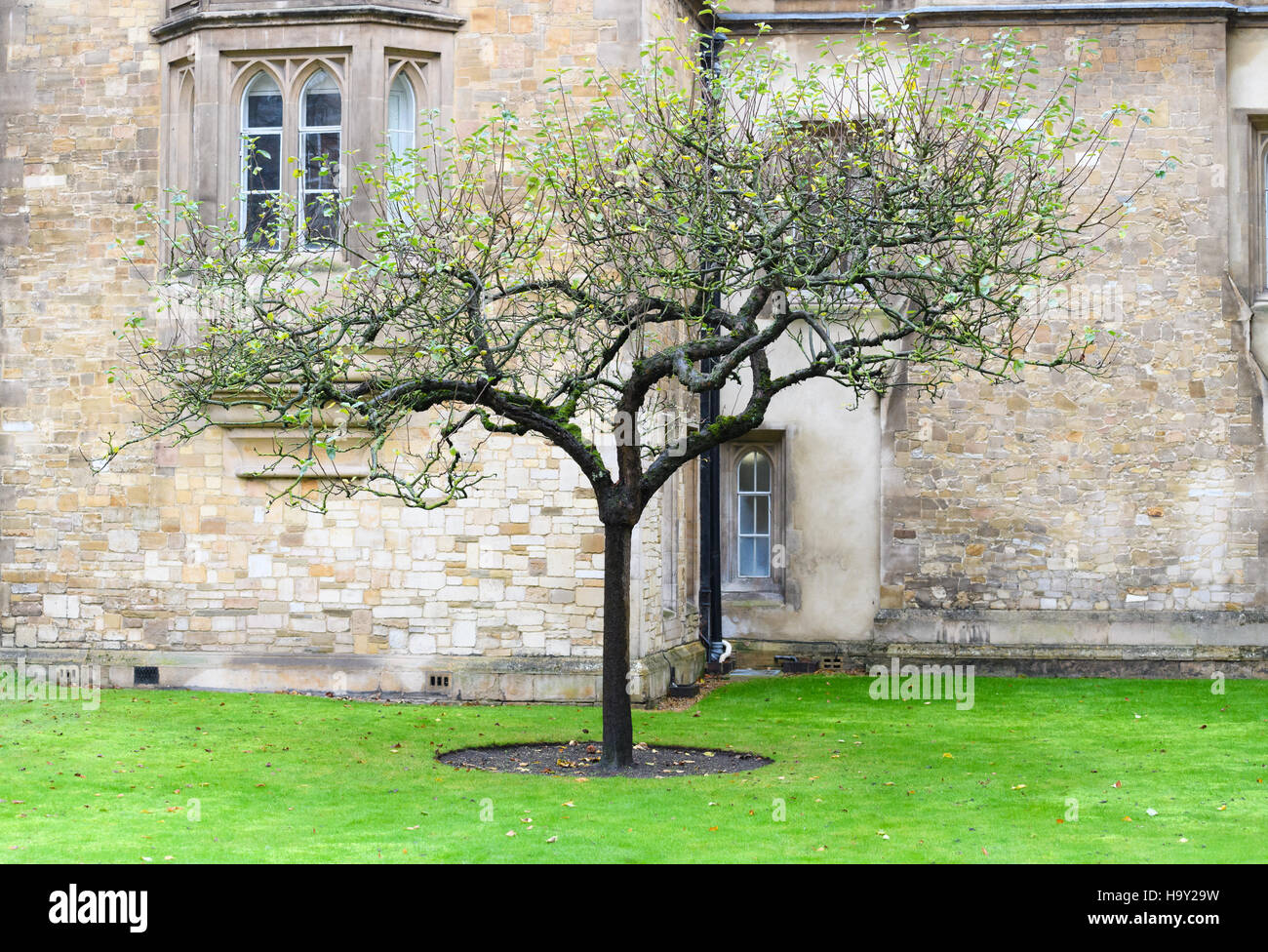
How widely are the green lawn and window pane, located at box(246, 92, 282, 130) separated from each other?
5477 millimetres

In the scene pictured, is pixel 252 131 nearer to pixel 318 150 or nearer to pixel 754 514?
pixel 318 150

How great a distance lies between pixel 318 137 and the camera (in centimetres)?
1333

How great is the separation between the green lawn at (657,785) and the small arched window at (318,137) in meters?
4.54

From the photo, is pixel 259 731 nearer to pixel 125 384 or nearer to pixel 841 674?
pixel 125 384

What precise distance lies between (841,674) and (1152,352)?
4989 millimetres

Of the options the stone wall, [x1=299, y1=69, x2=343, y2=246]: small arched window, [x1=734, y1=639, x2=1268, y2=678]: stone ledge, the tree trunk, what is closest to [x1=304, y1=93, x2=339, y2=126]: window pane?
[x1=299, y1=69, x2=343, y2=246]: small arched window

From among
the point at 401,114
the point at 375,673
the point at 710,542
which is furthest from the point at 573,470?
the point at 401,114

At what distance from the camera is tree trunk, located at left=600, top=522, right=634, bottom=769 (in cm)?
993

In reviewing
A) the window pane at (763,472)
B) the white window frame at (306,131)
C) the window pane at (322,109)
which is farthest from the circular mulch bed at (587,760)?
the window pane at (763,472)

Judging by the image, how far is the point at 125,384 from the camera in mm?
13844

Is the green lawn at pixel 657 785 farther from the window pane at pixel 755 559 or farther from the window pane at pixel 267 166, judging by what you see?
the window pane at pixel 267 166

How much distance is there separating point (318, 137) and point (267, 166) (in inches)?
24.2

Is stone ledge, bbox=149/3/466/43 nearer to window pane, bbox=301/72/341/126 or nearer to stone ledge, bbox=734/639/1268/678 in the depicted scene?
window pane, bbox=301/72/341/126

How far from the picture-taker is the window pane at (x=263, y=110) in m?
13.5
